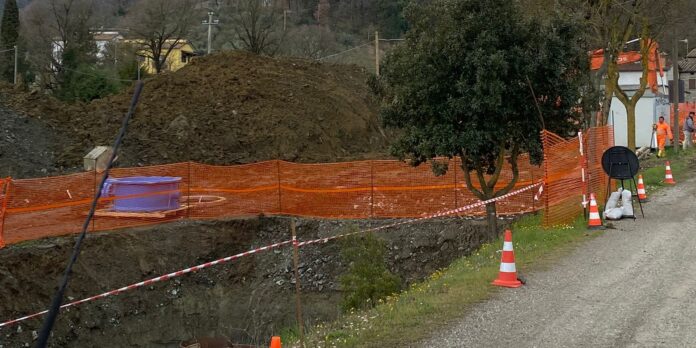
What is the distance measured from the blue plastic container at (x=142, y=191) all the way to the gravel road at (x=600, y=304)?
13.0 meters

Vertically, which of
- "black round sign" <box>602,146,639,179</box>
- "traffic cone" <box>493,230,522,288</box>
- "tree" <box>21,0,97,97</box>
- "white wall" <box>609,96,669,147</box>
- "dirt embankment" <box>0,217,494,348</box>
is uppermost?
"tree" <box>21,0,97,97</box>

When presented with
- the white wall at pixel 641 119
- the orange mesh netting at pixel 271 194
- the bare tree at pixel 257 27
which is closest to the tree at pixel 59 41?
the bare tree at pixel 257 27

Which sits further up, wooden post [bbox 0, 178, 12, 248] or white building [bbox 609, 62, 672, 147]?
white building [bbox 609, 62, 672, 147]

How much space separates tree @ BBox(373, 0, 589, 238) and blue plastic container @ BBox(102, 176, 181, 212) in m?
9.62

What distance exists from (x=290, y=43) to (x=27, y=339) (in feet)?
174

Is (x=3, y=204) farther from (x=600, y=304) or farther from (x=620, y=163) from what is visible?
(x=600, y=304)

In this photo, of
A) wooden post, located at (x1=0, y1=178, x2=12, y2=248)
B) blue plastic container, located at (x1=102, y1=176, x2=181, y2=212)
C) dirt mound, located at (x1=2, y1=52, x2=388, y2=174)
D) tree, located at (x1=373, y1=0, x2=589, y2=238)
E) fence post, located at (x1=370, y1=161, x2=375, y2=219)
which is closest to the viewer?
tree, located at (x1=373, y1=0, x2=589, y2=238)

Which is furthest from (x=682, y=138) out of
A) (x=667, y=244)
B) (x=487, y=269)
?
(x=487, y=269)

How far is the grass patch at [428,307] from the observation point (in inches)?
319

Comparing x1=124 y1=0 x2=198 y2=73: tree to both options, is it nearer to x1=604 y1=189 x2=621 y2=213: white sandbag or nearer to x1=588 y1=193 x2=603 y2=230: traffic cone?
x1=604 y1=189 x2=621 y2=213: white sandbag

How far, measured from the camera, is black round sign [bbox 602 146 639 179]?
51.4 feet

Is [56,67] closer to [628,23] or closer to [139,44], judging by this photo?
[139,44]

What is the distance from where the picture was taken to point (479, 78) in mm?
13000

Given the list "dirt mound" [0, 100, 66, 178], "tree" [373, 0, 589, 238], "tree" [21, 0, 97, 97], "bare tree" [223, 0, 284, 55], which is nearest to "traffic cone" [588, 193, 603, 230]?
"tree" [373, 0, 589, 238]
